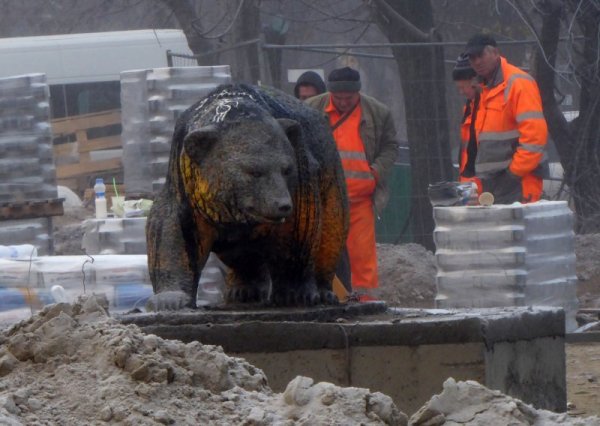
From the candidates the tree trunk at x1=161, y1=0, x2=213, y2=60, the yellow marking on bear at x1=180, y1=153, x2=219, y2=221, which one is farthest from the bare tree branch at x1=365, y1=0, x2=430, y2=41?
the yellow marking on bear at x1=180, y1=153, x2=219, y2=221

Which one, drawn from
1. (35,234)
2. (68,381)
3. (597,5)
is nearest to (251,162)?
(68,381)

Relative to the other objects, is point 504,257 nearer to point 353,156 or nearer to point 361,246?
point 361,246

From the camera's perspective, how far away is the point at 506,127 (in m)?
12.0

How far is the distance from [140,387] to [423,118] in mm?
11709

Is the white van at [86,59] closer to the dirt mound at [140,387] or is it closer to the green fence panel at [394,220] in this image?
the green fence panel at [394,220]

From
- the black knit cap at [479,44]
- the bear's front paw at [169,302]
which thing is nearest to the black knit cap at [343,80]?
the black knit cap at [479,44]

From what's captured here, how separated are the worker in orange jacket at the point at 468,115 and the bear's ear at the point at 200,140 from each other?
541 cm

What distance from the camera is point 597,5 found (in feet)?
54.2

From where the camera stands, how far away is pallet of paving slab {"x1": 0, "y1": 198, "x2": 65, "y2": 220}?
12.7 meters

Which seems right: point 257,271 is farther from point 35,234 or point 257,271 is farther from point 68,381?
point 35,234

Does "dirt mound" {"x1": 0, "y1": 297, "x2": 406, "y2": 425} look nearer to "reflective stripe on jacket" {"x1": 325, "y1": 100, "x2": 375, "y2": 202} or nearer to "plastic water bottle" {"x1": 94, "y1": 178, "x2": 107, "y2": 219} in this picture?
"plastic water bottle" {"x1": 94, "y1": 178, "x2": 107, "y2": 219}

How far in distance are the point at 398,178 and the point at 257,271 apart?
381 inches

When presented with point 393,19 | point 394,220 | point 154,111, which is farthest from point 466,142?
point 393,19

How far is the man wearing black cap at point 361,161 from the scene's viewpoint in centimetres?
1208
